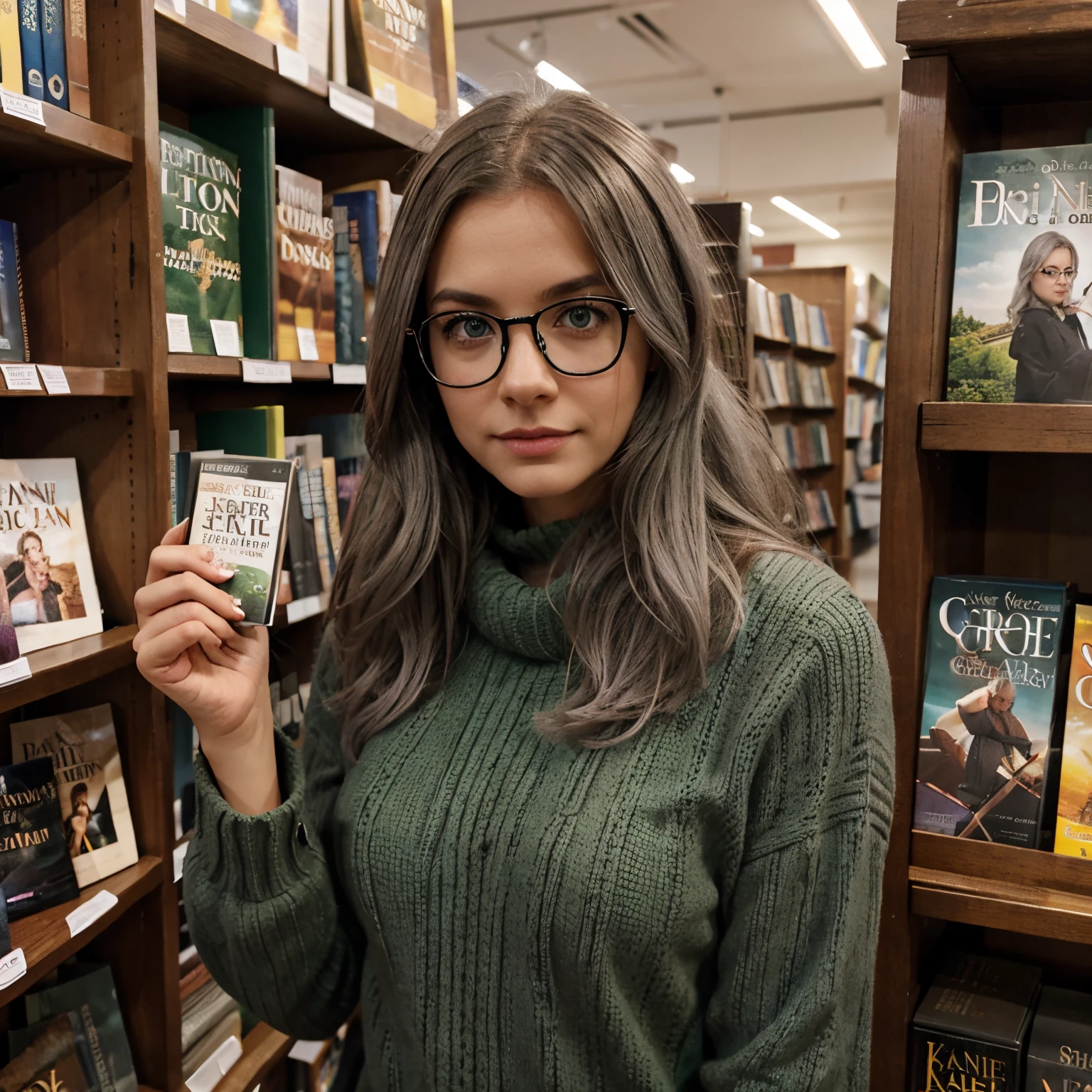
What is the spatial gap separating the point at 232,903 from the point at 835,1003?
662 mm

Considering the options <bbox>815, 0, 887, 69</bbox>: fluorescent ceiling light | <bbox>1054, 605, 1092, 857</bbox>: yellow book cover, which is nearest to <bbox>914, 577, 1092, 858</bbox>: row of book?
<bbox>1054, 605, 1092, 857</bbox>: yellow book cover

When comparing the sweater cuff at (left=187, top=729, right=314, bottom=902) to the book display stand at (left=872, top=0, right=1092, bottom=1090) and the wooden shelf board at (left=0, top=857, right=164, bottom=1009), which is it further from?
the book display stand at (left=872, top=0, right=1092, bottom=1090)

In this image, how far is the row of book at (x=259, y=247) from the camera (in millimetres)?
1767

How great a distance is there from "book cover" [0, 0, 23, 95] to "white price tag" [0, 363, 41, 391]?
14.6 inches

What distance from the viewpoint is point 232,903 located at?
3.73 ft

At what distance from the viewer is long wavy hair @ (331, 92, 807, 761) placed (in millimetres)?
1029

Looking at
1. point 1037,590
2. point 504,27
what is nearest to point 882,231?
point 504,27

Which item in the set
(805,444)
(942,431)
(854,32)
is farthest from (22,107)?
(805,444)

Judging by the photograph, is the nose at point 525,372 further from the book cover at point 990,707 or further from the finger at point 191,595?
the book cover at point 990,707

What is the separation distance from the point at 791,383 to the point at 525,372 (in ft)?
19.3

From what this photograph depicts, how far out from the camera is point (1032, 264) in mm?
1283

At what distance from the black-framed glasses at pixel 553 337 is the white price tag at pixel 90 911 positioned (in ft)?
3.31

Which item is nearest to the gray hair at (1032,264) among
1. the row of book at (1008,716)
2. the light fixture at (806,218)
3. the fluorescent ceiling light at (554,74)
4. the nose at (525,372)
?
the row of book at (1008,716)

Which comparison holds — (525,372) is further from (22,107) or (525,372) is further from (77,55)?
(77,55)
